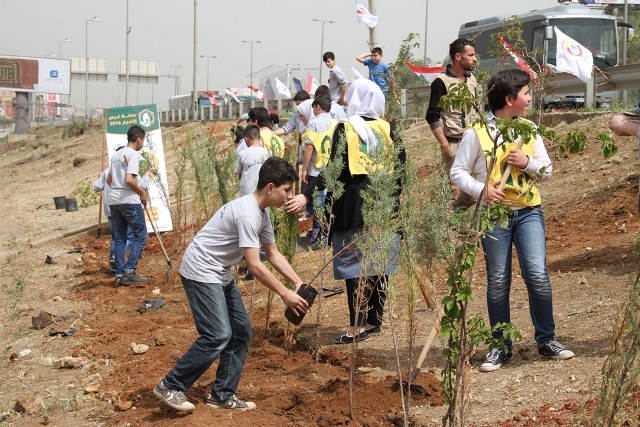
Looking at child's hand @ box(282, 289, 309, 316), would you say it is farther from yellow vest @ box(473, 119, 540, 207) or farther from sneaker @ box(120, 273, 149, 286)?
sneaker @ box(120, 273, 149, 286)

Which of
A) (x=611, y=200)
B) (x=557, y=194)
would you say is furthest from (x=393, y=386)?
(x=557, y=194)

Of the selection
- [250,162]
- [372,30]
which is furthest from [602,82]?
[250,162]

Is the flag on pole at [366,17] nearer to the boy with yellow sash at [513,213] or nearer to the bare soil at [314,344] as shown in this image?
the bare soil at [314,344]

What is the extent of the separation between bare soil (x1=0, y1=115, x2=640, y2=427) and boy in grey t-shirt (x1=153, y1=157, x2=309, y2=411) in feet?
0.65


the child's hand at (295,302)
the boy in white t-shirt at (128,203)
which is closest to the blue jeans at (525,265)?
the child's hand at (295,302)

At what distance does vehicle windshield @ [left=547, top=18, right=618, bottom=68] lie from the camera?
81.8 ft

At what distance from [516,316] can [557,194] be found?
455cm

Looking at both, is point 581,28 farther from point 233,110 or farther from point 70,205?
point 233,110

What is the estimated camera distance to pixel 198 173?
436 inches

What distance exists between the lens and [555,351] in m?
5.74

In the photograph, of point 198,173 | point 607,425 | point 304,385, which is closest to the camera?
point 607,425

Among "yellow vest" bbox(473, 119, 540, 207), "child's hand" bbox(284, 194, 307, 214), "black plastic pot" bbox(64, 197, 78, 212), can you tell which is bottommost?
"black plastic pot" bbox(64, 197, 78, 212)

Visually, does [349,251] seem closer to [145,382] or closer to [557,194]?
[145,382]

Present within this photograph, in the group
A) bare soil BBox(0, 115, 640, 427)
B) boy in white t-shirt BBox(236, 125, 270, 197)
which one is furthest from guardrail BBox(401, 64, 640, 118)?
boy in white t-shirt BBox(236, 125, 270, 197)
